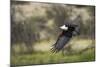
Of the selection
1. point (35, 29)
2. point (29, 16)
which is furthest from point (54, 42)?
point (29, 16)

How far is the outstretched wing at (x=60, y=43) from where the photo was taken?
2.24 meters

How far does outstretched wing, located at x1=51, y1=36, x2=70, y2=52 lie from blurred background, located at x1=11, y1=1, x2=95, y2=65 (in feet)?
0.15

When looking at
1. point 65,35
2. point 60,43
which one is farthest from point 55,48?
point 65,35

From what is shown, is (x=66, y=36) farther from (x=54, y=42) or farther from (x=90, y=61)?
(x=90, y=61)

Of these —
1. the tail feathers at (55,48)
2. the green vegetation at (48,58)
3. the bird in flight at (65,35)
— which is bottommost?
the green vegetation at (48,58)

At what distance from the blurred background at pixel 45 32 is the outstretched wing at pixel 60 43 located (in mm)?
46

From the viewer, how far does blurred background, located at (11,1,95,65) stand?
2090mm

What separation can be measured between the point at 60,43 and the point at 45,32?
24 cm

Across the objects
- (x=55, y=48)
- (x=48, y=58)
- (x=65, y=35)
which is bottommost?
(x=48, y=58)

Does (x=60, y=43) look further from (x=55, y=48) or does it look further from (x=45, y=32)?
(x=45, y=32)

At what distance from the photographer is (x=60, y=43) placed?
7.44 feet
